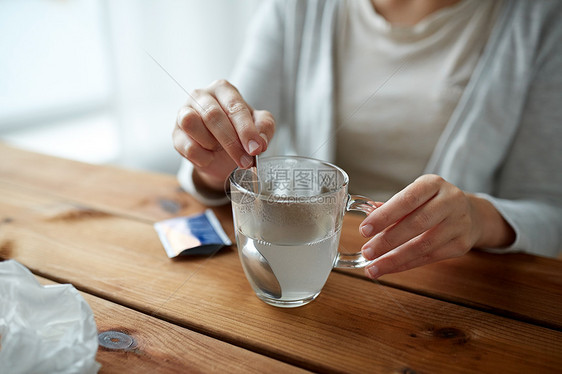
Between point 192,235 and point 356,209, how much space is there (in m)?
0.21

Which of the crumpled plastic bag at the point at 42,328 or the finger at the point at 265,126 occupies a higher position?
the finger at the point at 265,126

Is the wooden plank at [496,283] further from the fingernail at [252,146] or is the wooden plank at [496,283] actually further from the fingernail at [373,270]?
the fingernail at [252,146]

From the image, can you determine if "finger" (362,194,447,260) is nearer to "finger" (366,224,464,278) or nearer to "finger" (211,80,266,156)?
"finger" (366,224,464,278)

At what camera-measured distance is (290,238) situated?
41 cm

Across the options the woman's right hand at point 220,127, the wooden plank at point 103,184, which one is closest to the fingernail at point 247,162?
the woman's right hand at point 220,127

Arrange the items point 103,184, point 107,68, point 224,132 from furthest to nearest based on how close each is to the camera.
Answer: point 107,68 < point 103,184 < point 224,132

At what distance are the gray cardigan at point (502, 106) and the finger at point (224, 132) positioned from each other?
36 centimetres

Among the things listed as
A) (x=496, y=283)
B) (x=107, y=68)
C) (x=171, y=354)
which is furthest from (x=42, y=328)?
(x=107, y=68)

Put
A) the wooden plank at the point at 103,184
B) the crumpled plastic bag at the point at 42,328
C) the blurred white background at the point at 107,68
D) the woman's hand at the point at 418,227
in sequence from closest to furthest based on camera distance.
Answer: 1. the crumpled plastic bag at the point at 42,328
2. the woman's hand at the point at 418,227
3. the wooden plank at the point at 103,184
4. the blurred white background at the point at 107,68

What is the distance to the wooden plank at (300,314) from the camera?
38 centimetres

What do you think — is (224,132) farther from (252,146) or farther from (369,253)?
(369,253)

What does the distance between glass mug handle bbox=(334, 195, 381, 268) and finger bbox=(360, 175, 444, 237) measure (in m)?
0.01

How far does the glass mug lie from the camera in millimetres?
400

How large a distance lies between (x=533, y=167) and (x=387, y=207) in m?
0.44
